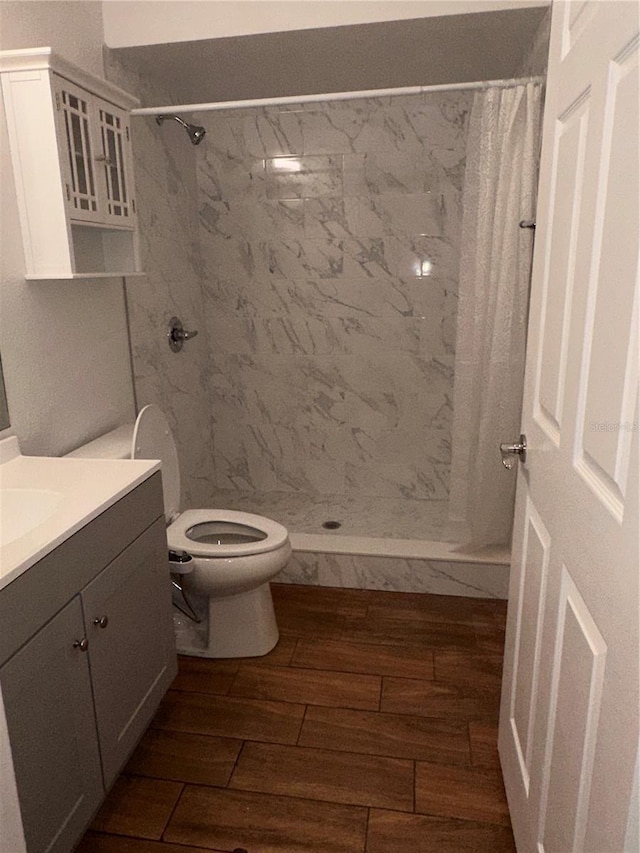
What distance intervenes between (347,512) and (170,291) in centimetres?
140

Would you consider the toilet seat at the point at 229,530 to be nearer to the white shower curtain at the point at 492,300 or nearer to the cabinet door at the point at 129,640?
the cabinet door at the point at 129,640

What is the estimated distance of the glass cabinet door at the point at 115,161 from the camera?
1.82 metres

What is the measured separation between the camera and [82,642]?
4.44ft

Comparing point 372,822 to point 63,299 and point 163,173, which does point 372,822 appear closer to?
point 63,299

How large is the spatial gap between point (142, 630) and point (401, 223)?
7.39 ft

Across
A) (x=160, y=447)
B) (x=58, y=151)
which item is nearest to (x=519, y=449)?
(x=160, y=447)

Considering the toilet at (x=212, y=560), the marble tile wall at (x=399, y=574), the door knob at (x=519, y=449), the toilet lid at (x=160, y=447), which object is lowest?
the marble tile wall at (x=399, y=574)

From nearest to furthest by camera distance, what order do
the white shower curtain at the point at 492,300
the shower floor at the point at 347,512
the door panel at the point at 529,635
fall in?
the door panel at the point at 529,635, the white shower curtain at the point at 492,300, the shower floor at the point at 347,512

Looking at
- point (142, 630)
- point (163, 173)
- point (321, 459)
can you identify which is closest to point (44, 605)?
point (142, 630)

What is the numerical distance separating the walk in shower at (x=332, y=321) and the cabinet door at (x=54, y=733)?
140cm

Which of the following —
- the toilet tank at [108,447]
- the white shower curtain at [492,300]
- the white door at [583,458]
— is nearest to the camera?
the white door at [583,458]

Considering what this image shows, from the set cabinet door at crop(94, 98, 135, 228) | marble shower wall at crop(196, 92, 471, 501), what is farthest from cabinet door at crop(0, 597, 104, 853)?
marble shower wall at crop(196, 92, 471, 501)

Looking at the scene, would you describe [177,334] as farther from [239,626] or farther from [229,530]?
[239,626]

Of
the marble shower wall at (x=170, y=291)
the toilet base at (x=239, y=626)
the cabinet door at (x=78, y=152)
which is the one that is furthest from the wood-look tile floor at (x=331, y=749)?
the cabinet door at (x=78, y=152)
